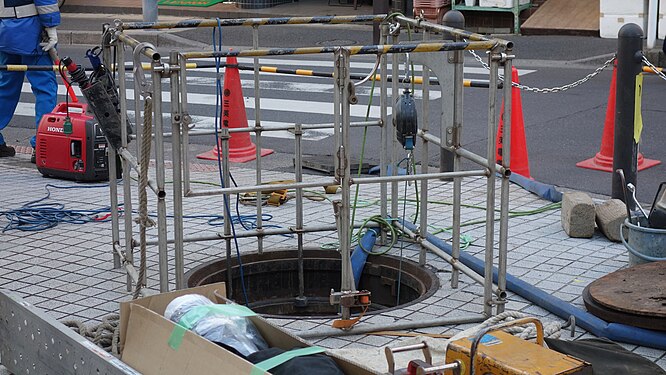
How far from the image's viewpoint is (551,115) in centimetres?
1174

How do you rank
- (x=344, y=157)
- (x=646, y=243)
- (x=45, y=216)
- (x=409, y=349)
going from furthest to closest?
(x=45, y=216), (x=646, y=243), (x=344, y=157), (x=409, y=349)

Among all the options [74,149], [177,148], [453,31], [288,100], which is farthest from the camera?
[288,100]

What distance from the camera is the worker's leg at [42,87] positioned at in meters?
9.81

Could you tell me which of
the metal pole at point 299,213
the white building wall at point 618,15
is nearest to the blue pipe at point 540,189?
the metal pole at point 299,213

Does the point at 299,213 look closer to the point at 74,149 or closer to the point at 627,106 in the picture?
the point at 627,106

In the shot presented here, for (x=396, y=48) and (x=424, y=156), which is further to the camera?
(x=424, y=156)

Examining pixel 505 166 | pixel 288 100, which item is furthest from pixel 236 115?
pixel 505 166

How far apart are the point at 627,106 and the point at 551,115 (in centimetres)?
421

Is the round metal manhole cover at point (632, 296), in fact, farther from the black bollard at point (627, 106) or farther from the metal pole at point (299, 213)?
the black bollard at point (627, 106)

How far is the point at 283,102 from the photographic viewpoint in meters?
12.9

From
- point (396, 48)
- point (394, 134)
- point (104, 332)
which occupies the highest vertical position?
point (396, 48)

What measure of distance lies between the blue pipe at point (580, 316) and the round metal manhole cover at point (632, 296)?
0.04 metres

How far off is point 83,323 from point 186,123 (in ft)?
4.28

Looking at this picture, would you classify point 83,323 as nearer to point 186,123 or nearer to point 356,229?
point 186,123
